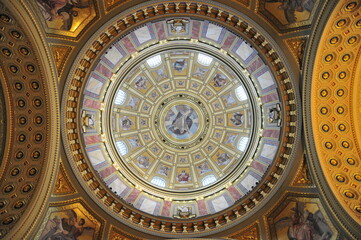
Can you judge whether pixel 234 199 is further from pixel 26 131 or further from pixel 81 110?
pixel 26 131

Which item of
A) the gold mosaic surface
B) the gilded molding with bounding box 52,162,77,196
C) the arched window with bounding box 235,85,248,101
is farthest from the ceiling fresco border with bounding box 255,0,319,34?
the gilded molding with bounding box 52,162,77,196

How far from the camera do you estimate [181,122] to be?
29.5 m

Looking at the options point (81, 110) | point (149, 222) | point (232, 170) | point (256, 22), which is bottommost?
point (149, 222)

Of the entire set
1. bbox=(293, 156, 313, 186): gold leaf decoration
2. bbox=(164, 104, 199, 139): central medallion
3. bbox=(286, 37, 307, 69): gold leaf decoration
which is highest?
bbox=(286, 37, 307, 69): gold leaf decoration

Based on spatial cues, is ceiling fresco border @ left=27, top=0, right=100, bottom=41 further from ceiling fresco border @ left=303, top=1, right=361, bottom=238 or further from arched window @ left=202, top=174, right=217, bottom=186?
arched window @ left=202, top=174, right=217, bottom=186

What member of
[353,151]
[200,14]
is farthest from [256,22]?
[353,151]

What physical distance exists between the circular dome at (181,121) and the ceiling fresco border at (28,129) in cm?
626

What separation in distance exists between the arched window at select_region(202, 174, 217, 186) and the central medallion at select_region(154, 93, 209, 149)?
146 inches

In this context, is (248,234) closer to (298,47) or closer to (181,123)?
(298,47)

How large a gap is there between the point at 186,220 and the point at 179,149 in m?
9.47

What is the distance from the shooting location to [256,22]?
17.4 m

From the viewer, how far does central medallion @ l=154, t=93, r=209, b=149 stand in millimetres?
29516

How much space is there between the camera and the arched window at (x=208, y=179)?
2658cm

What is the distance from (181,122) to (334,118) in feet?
49.0
